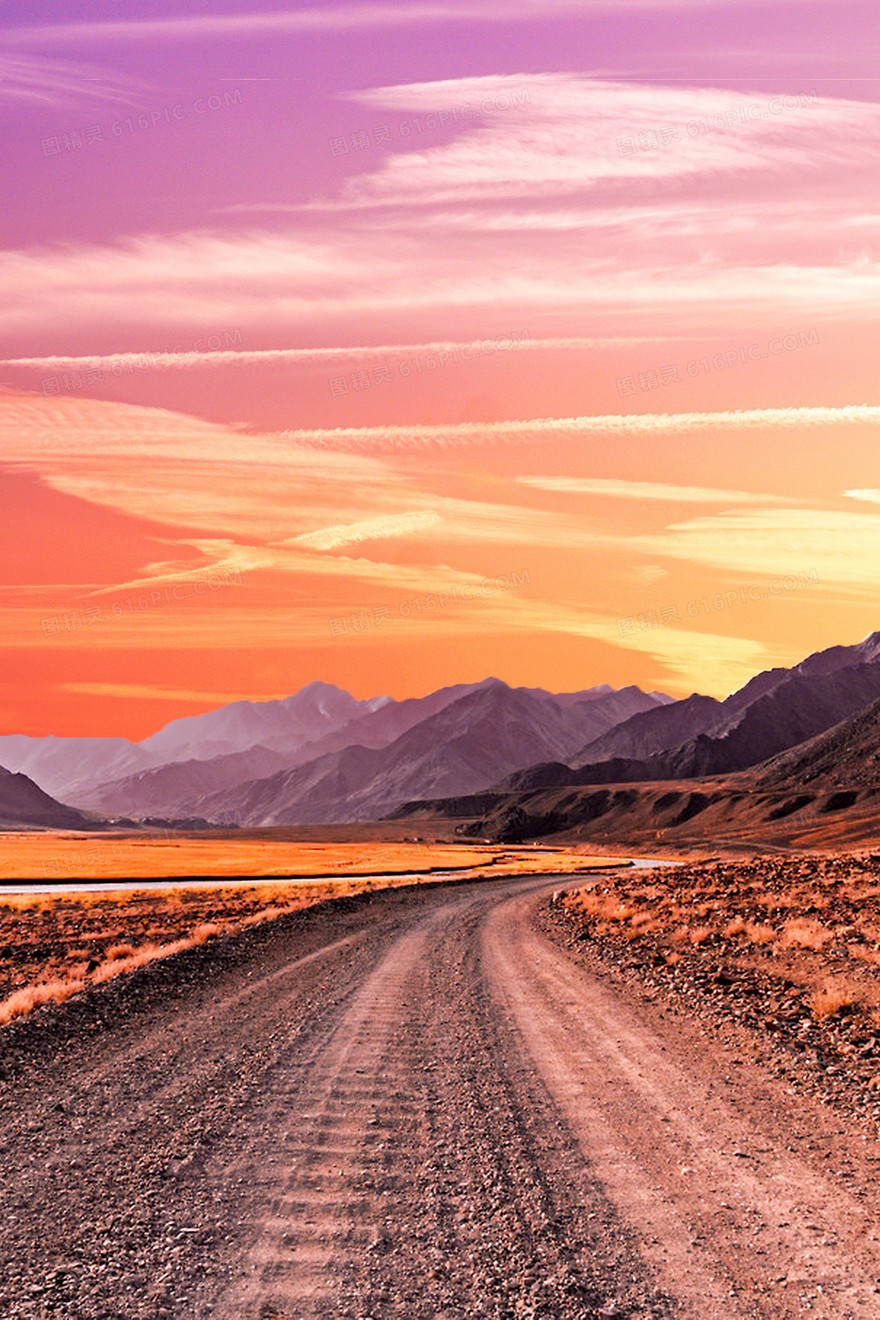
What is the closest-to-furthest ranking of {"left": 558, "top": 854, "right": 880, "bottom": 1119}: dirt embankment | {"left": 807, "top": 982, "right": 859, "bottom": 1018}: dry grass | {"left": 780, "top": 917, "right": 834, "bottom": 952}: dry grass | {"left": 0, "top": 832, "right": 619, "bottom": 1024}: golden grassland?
1. {"left": 558, "top": 854, "right": 880, "bottom": 1119}: dirt embankment
2. {"left": 807, "top": 982, "right": 859, "bottom": 1018}: dry grass
3. {"left": 780, "top": 917, "right": 834, "bottom": 952}: dry grass
4. {"left": 0, "top": 832, "right": 619, "bottom": 1024}: golden grassland

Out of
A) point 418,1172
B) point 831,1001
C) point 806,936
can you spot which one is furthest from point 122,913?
point 418,1172

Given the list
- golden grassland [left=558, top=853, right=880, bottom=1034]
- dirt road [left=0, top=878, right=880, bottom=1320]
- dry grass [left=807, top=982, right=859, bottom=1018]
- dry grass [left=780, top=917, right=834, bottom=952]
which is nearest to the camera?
dirt road [left=0, top=878, right=880, bottom=1320]

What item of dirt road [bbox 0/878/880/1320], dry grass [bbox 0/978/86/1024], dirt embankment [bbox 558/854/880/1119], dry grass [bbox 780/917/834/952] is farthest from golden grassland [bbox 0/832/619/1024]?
dry grass [bbox 780/917/834/952]

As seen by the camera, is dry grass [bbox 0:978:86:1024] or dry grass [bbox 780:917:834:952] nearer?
dry grass [bbox 0:978:86:1024]

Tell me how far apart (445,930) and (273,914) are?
7909 millimetres

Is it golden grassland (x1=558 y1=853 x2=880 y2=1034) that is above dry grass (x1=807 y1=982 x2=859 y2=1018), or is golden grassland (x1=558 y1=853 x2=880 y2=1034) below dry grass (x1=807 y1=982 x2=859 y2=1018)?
below

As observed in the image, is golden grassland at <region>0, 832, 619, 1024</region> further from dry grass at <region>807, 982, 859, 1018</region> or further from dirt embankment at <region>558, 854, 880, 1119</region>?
dry grass at <region>807, 982, 859, 1018</region>

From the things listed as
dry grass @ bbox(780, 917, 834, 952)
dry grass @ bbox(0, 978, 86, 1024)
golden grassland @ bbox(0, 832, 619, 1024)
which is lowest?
golden grassland @ bbox(0, 832, 619, 1024)

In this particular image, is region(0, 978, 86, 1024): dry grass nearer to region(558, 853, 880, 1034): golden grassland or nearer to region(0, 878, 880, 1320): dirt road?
region(0, 878, 880, 1320): dirt road

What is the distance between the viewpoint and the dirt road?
6.39 meters

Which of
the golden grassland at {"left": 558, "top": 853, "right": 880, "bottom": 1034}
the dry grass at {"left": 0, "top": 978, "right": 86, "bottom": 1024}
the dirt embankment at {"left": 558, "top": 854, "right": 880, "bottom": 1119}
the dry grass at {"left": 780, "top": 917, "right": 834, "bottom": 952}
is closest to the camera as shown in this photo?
the dirt embankment at {"left": 558, "top": 854, "right": 880, "bottom": 1119}

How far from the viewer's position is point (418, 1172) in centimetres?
866

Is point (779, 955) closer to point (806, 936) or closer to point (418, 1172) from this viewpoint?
point (806, 936)

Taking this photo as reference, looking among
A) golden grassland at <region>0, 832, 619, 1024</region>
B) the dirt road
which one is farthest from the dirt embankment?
golden grassland at <region>0, 832, 619, 1024</region>
